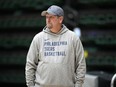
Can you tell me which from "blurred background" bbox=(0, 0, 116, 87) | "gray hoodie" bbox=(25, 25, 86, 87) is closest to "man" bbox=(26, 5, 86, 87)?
"gray hoodie" bbox=(25, 25, 86, 87)

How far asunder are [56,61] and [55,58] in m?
0.04

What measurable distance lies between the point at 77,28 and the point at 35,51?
484 cm

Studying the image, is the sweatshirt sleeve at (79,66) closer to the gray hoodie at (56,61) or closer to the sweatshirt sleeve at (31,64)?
the gray hoodie at (56,61)

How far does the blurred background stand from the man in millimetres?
3660

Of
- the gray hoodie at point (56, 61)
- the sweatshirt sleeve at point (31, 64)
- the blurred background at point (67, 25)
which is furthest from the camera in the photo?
the blurred background at point (67, 25)

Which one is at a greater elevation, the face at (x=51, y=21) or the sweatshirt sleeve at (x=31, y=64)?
the face at (x=51, y=21)

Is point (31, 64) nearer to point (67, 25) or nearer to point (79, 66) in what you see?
point (79, 66)

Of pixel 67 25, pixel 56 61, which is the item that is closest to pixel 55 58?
pixel 56 61

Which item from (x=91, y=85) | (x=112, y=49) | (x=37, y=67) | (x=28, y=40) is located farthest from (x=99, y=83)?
(x=28, y=40)

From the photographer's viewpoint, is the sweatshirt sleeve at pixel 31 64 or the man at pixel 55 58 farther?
the sweatshirt sleeve at pixel 31 64

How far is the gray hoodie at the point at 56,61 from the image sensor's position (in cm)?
459

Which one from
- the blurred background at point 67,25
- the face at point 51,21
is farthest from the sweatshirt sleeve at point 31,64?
the blurred background at point 67,25

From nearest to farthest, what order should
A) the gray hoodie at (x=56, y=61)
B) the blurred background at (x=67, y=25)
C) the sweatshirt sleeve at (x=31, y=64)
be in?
1. the gray hoodie at (x=56, y=61)
2. the sweatshirt sleeve at (x=31, y=64)
3. the blurred background at (x=67, y=25)

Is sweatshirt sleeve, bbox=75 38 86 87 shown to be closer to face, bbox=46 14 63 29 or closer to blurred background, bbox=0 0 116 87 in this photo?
face, bbox=46 14 63 29
